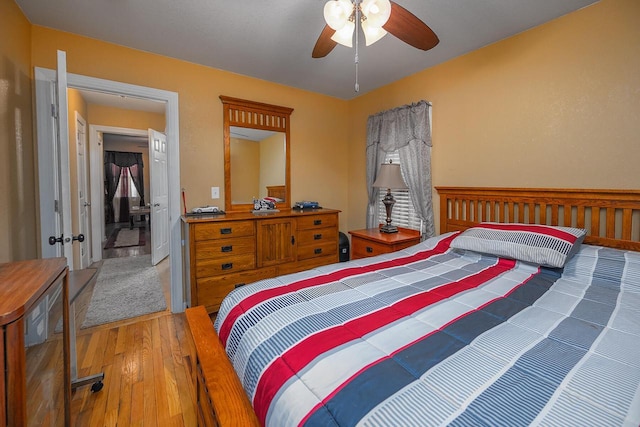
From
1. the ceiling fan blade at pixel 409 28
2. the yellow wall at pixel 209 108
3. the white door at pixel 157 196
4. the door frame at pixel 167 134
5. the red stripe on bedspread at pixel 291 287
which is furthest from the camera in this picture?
the white door at pixel 157 196

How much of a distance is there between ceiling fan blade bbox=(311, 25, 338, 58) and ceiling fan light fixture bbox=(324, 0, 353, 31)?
0.62 ft

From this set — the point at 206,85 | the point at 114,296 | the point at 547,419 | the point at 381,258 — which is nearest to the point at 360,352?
the point at 547,419

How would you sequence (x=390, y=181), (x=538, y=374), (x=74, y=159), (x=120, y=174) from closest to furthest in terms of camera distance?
(x=538, y=374) → (x=390, y=181) → (x=74, y=159) → (x=120, y=174)

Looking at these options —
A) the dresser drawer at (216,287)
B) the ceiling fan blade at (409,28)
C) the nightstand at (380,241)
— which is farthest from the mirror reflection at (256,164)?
the ceiling fan blade at (409,28)

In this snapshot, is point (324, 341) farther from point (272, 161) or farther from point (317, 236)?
point (272, 161)

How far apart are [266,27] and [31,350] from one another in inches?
118

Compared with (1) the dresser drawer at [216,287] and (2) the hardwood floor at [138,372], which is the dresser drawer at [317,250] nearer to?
(1) the dresser drawer at [216,287]

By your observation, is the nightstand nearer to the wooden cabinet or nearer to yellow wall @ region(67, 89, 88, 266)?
the wooden cabinet

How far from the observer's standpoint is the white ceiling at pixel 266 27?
6.30 feet

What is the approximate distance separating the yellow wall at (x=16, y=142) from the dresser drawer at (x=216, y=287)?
1243mm

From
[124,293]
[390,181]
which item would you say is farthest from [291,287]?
[124,293]

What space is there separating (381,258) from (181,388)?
4.94 ft

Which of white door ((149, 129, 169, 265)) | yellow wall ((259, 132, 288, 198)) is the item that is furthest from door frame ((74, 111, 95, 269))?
yellow wall ((259, 132, 288, 198))

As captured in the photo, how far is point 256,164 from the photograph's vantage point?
3264 mm
